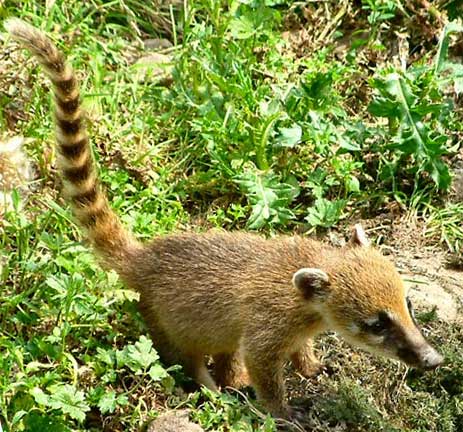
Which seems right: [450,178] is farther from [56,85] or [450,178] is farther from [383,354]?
[56,85]

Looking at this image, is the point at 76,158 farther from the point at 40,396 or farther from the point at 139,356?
the point at 40,396

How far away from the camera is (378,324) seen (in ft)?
20.4

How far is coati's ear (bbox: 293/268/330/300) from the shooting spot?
20.3ft

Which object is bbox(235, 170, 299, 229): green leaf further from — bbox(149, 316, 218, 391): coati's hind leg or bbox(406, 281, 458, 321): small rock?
bbox(149, 316, 218, 391): coati's hind leg

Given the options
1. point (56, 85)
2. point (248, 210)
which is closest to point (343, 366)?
point (248, 210)

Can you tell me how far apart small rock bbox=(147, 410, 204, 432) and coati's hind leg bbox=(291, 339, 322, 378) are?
98cm

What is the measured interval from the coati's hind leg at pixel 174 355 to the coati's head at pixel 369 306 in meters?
0.81

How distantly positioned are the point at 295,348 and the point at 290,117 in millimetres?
1930

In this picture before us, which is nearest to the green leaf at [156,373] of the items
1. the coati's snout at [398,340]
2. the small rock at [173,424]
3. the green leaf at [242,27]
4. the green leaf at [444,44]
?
the small rock at [173,424]

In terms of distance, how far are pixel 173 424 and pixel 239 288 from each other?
0.93m

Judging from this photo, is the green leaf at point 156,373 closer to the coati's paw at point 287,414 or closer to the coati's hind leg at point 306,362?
the coati's paw at point 287,414

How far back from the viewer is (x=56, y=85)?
616cm

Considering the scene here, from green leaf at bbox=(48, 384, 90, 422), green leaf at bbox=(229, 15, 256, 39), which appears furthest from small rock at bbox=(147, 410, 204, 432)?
green leaf at bbox=(229, 15, 256, 39)

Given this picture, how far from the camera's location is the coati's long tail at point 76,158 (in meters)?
6.12
